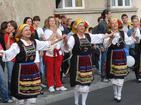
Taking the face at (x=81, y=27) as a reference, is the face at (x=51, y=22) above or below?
above

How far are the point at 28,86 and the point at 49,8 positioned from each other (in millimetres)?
6981

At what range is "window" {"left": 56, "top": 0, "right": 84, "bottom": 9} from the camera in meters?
13.7

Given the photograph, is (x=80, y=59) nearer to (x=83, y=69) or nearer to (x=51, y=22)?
(x=83, y=69)

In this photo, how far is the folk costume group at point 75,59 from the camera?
6227 millimetres

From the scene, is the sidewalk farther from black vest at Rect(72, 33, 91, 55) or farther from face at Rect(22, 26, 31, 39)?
face at Rect(22, 26, 31, 39)

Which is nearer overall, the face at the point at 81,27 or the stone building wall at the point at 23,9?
the face at the point at 81,27

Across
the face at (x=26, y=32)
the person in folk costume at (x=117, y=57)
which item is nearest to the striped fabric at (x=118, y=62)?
the person in folk costume at (x=117, y=57)

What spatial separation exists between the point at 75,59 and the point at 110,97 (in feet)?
5.62

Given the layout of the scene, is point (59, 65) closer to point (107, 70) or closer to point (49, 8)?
point (107, 70)

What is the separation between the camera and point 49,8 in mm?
12820

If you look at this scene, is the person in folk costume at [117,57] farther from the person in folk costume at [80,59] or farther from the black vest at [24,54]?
the black vest at [24,54]

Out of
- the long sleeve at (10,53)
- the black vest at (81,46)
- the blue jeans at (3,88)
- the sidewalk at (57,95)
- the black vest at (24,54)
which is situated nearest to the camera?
the long sleeve at (10,53)

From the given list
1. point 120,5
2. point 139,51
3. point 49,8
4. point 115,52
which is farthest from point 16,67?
point 120,5

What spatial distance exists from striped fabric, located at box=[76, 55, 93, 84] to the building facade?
5.09m
